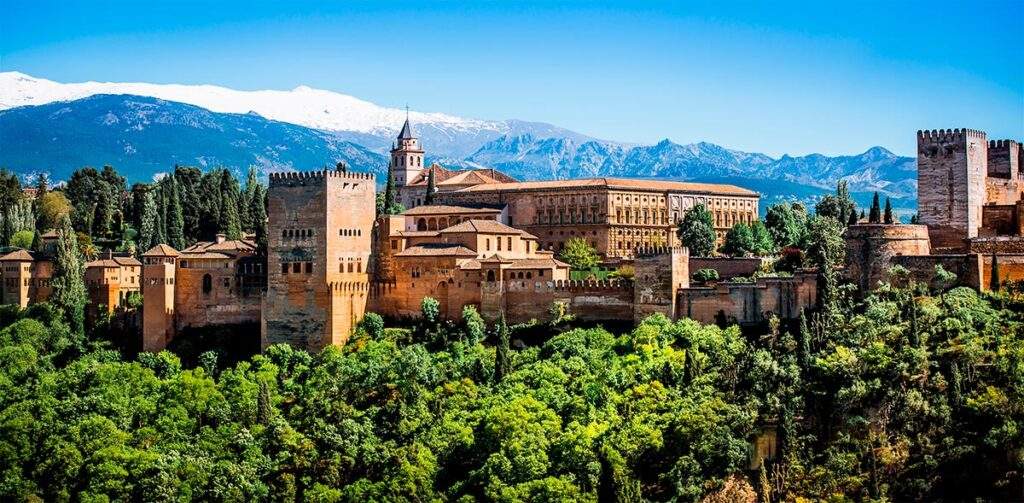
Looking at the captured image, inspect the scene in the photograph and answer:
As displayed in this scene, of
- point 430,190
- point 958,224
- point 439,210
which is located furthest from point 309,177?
point 430,190

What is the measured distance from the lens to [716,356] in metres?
50.3

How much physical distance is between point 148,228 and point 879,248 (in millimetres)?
46361

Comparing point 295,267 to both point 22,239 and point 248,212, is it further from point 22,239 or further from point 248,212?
point 22,239

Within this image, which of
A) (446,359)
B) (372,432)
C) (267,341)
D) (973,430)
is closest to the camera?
(973,430)

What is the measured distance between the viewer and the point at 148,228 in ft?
268

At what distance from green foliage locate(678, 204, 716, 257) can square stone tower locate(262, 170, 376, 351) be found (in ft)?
64.4

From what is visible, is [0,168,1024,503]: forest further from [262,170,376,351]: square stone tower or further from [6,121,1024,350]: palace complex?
[262,170,376,351]: square stone tower

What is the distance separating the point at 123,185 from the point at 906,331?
7778cm

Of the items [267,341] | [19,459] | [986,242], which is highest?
[986,242]

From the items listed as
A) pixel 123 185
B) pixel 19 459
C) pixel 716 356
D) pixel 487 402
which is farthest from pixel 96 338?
pixel 123 185

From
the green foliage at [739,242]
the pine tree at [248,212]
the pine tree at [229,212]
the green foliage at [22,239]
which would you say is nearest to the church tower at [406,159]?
the pine tree at [229,212]

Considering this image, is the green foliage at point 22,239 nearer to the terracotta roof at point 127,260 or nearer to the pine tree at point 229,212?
the pine tree at point 229,212

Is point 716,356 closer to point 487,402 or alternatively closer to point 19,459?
point 487,402

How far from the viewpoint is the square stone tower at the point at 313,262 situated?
5897 cm
